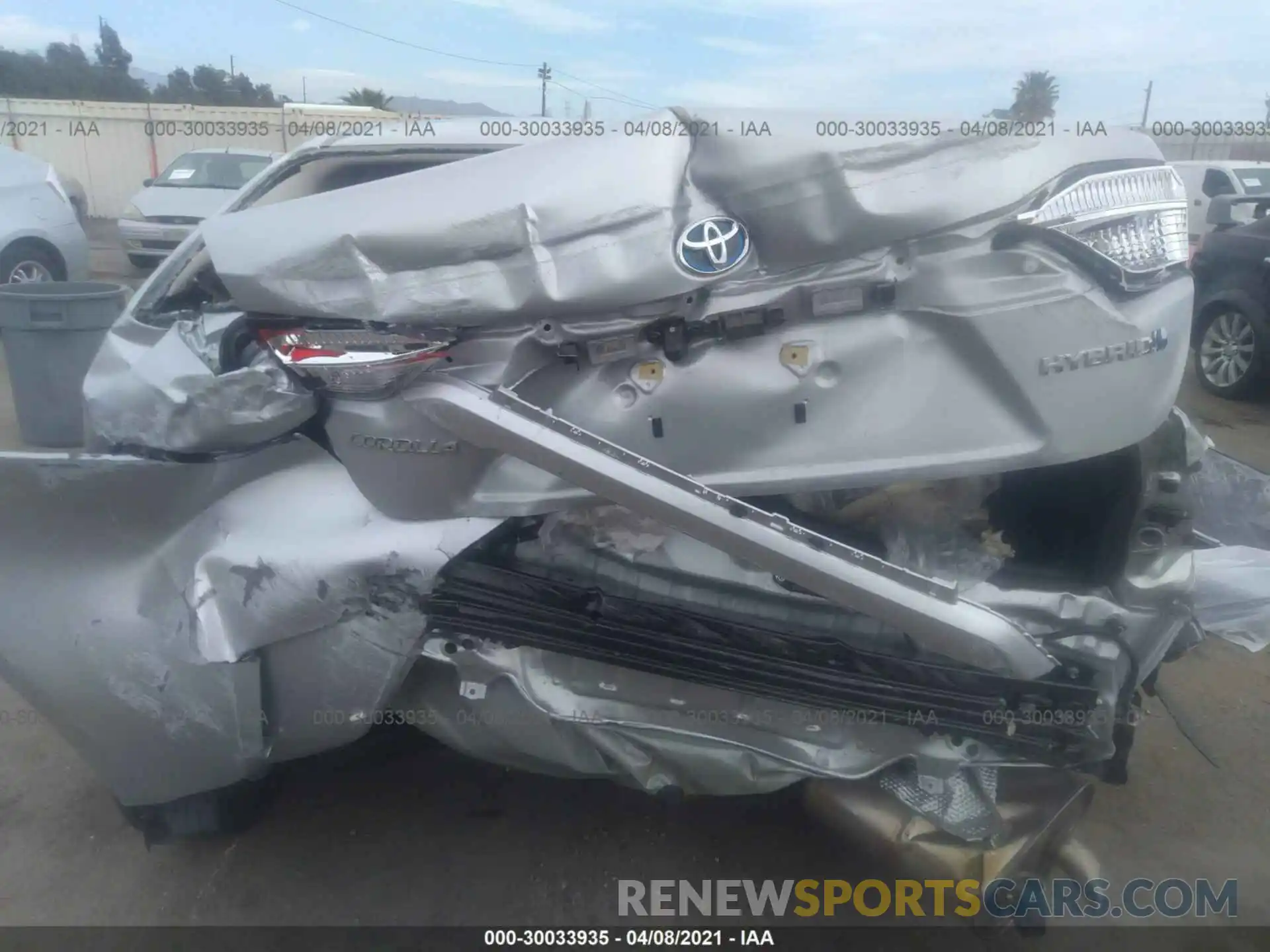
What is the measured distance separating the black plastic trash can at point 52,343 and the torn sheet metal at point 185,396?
3742 millimetres

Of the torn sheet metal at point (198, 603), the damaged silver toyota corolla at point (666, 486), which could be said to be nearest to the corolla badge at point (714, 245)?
the damaged silver toyota corolla at point (666, 486)

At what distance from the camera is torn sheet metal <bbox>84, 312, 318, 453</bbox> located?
2137 mm

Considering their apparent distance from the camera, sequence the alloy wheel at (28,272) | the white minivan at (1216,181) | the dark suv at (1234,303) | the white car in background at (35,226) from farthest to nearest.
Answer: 1. the white minivan at (1216,181)
2. the alloy wheel at (28,272)
3. the white car in background at (35,226)
4. the dark suv at (1234,303)

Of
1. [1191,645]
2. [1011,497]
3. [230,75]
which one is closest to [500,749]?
[1011,497]

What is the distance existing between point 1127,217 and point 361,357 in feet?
5.37

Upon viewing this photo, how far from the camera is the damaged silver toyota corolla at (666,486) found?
1952mm

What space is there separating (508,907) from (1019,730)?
4.45 feet

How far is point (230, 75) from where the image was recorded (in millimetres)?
37812

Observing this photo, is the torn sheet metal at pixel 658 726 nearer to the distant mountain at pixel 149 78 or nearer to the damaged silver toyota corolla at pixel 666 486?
the damaged silver toyota corolla at pixel 666 486

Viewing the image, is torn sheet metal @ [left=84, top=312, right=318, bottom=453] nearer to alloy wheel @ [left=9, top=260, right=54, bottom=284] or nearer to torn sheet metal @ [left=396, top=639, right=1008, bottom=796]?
torn sheet metal @ [left=396, top=639, right=1008, bottom=796]

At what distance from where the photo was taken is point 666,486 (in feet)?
6.34

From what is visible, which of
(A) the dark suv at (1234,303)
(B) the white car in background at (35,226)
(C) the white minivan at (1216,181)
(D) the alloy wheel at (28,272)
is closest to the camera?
(A) the dark suv at (1234,303)

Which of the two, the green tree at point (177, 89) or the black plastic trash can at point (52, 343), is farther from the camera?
the green tree at point (177, 89)

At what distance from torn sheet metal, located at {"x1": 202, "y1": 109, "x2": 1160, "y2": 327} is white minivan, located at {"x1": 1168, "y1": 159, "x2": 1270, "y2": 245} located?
11508 mm
